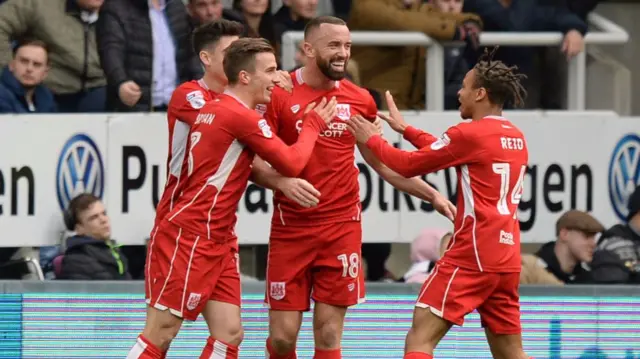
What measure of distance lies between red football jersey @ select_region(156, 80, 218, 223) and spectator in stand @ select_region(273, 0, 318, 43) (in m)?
3.50

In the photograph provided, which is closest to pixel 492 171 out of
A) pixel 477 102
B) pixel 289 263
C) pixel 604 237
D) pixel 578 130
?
pixel 477 102

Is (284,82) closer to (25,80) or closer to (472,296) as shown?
(472,296)

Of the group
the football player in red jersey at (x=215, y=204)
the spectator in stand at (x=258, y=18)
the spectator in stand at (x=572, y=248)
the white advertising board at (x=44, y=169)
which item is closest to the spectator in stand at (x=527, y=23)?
the spectator in stand at (x=258, y=18)

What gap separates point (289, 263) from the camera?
936 cm

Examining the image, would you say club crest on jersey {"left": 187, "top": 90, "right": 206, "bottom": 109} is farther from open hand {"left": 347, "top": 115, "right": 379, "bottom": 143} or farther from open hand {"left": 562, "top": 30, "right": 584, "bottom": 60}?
open hand {"left": 562, "top": 30, "right": 584, "bottom": 60}

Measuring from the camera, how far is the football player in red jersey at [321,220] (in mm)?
9289

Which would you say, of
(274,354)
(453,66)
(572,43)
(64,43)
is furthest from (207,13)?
(274,354)

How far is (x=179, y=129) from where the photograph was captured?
905cm

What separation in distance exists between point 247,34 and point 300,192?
354 centimetres

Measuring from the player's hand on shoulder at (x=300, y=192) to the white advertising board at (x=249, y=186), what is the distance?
Answer: 2900mm

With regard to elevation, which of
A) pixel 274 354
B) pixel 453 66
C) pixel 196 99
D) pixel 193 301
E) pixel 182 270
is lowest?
pixel 274 354

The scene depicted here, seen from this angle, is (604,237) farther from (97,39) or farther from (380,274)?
(97,39)

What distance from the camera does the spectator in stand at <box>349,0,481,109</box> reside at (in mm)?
12555

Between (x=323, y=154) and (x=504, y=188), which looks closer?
(x=504, y=188)
